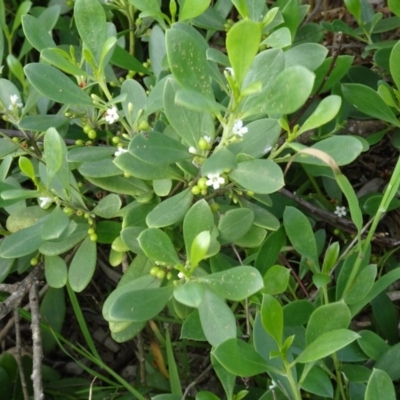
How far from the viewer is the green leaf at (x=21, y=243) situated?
1075 mm

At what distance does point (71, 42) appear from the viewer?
175 centimetres

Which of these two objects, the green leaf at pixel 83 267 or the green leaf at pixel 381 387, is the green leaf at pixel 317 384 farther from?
the green leaf at pixel 83 267

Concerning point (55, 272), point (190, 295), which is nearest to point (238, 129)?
point (190, 295)

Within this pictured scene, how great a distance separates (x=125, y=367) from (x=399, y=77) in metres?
1.10

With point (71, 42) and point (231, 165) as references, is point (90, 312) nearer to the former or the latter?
point (71, 42)

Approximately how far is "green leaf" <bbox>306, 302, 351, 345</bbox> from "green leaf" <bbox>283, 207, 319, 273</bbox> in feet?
0.63

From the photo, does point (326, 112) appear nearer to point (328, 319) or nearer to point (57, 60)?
point (328, 319)

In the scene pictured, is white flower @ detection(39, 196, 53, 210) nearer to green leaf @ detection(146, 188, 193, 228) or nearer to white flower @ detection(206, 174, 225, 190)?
green leaf @ detection(146, 188, 193, 228)

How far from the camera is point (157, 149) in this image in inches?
38.5

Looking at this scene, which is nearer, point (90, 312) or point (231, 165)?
point (231, 165)

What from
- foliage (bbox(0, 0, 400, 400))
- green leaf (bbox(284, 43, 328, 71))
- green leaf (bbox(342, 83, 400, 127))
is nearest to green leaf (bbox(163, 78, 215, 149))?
foliage (bbox(0, 0, 400, 400))

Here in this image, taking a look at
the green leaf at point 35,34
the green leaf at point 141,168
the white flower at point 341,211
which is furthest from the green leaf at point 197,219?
the white flower at point 341,211

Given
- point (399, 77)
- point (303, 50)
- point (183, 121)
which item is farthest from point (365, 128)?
point (183, 121)

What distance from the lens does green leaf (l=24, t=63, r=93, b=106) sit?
1.06 metres
